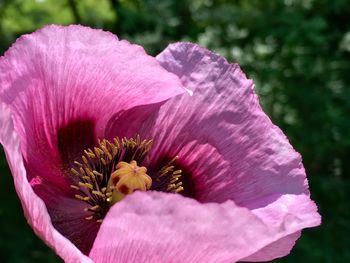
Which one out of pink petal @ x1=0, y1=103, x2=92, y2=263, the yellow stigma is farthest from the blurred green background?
pink petal @ x1=0, y1=103, x2=92, y2=263

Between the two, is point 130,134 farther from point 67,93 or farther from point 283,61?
point 283,61

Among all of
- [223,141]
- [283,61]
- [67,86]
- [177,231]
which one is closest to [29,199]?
[177,231]

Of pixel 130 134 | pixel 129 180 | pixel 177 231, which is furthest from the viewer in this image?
pixel 130 134

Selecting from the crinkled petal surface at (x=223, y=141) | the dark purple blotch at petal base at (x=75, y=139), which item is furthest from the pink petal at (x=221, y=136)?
the dark purple blotch at petal base at (x=75, y=139)

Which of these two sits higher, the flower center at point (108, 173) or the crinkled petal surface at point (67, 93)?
the crinkled petal surface at point (67, 93)

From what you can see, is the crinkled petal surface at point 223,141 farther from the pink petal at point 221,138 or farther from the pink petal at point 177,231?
the pink petal at point 177,231

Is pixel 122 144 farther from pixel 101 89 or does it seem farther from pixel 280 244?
pixel 280 244

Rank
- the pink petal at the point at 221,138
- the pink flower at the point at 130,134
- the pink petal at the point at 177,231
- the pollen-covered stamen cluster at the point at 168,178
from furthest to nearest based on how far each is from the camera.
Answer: the pollen-covered stamen cluster at the point at 168,178, the pink petal at the point at 221,138, the pink flower at the point at 130,134, the pink petal at the point at 177,231
